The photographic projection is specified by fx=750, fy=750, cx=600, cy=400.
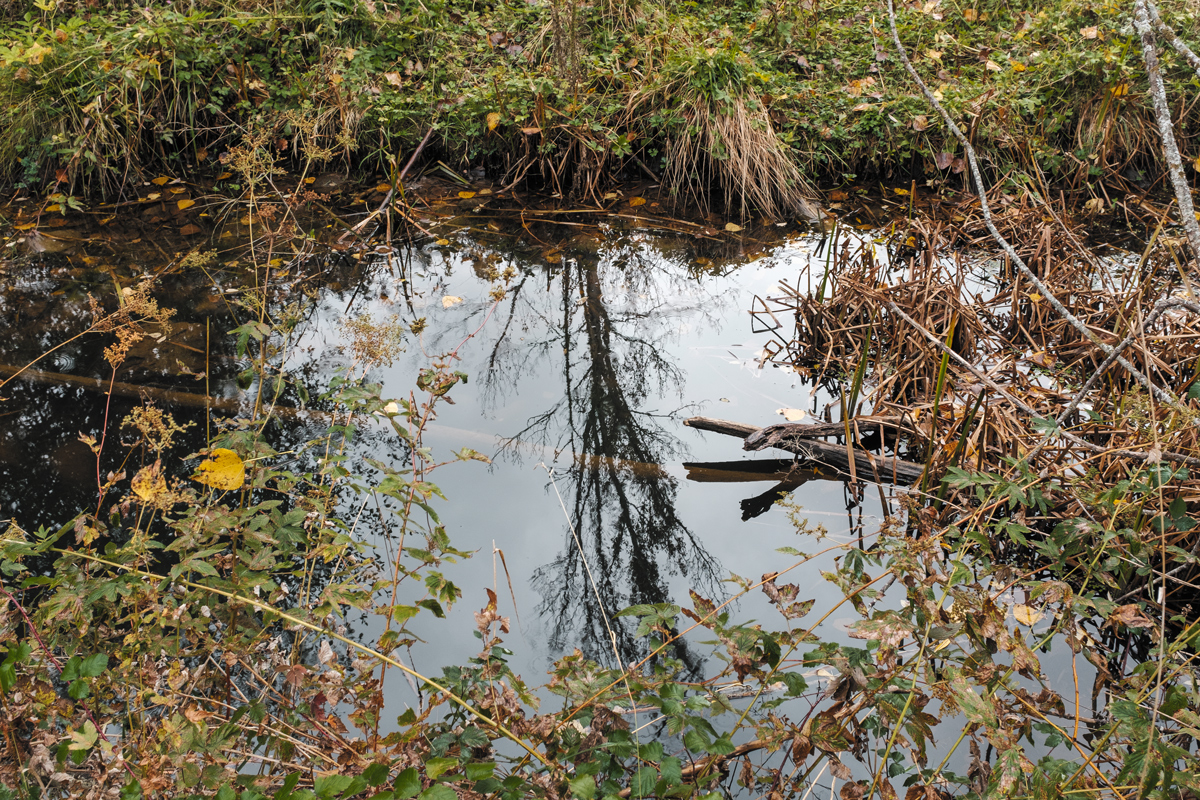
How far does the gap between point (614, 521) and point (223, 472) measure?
1368 mm

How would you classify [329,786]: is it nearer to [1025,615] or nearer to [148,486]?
[148,486]

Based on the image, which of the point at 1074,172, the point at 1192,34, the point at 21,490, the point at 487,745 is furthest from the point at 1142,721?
the point at 1192,34

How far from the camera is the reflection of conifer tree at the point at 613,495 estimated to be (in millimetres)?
2189

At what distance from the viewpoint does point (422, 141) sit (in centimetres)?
462

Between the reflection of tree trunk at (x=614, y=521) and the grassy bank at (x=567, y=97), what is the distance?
6.17ft

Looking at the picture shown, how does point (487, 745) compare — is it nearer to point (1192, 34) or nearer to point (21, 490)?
point (21, 490)

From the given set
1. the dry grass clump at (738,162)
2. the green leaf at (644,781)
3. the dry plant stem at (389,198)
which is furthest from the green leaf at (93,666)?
the dry grass clump at (738,162)

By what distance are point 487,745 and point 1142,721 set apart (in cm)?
109

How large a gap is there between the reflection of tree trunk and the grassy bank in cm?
188

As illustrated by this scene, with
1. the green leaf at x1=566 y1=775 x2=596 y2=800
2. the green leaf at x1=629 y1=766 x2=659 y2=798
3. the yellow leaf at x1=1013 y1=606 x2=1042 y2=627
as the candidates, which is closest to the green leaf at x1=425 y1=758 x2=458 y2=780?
the green leaf at x1=566 y1=775 x2=596 y2=800

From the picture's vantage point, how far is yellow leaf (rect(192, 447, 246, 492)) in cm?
134

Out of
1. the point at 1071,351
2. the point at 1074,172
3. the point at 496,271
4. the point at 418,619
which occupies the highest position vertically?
the point at 1074,172

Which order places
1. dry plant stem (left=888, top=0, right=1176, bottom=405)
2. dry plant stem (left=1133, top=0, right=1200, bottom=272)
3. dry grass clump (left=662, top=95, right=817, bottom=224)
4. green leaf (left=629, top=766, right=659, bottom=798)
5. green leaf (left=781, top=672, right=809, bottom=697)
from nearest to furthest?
green leaf (left=629, top=766, right=659, bottom=798) < green leaf (left=781, top=672, right=809, bottom=697) < dry plant stem (left=1133, top=0, right=1200, bottom=272) < dry plant stem (left=888, top=0, right=1176, bottom=405) < dry grass clump (left=662, top=95, right=817, bottom=224)

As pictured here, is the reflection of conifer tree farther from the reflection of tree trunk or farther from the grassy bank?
the grassy bank
